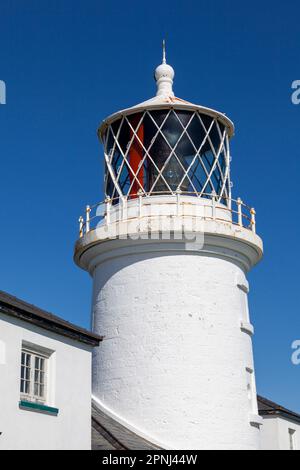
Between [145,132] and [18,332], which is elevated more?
[145,132]

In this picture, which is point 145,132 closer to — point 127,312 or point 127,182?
A: point 127,182

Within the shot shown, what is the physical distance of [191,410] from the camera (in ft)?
56.1

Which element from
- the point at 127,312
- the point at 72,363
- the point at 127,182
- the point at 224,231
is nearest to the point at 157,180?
the point at 127,182

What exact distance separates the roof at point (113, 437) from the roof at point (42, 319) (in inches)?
73.9

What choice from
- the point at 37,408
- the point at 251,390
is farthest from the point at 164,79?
the point at 37,408

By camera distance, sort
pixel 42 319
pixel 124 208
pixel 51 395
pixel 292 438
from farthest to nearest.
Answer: pixel 292 438 < pixel 124 208 < pixel 51 395 < pixel 42 319

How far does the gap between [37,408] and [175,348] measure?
4.37 metres

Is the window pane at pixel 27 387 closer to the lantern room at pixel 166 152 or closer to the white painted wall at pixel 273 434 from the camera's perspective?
the lantern room at pixel 166 152

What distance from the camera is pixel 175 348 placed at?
17.5 meters

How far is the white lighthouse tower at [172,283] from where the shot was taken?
56.7 ft

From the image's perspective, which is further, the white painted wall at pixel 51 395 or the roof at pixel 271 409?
the roof at pixel 271 409

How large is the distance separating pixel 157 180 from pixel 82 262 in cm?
286

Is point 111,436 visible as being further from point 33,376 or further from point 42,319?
point 42,319

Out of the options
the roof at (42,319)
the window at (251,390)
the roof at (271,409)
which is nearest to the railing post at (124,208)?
the roof at (42,319)
